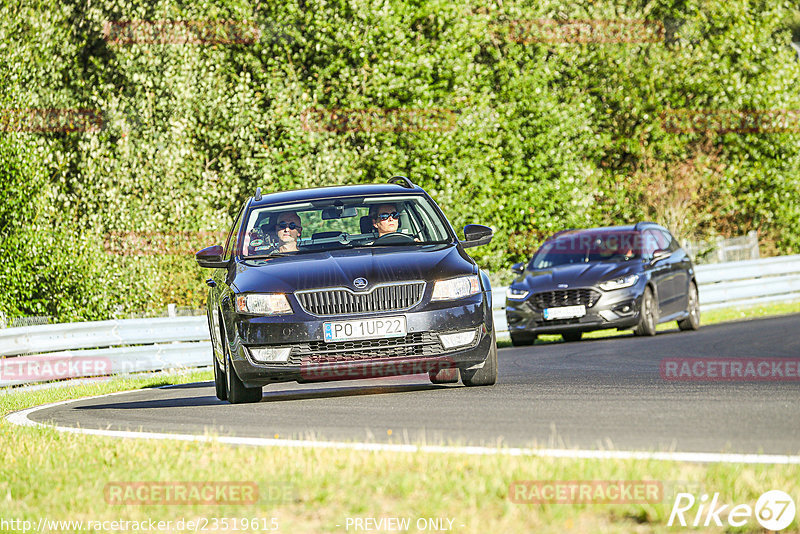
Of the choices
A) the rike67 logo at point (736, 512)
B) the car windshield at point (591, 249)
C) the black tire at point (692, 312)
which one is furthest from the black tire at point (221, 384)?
the black tire at point (692, 312)

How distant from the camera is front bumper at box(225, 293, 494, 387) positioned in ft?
31.0

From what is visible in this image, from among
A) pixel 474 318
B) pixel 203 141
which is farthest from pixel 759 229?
pixel 474 318

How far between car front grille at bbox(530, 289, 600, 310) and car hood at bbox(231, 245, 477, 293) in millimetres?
8029

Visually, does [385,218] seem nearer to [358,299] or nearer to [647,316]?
[358,299]

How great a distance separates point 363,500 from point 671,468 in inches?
52.5

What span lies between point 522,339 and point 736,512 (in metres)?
14.4

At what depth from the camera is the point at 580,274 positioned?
18.3 m

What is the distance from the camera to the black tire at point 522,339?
18.8 meters

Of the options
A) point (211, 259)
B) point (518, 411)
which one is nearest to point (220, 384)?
point (211, 259)

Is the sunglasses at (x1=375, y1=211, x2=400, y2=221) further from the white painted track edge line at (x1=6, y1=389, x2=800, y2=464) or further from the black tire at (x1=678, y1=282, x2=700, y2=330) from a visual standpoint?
the black tire at (x1=678, y1=282, x2=700, y2=330)

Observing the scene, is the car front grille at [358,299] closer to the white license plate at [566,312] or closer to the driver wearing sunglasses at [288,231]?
the driver wearing sunglasses at [288,231]

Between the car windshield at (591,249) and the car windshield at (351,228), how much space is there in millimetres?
8063

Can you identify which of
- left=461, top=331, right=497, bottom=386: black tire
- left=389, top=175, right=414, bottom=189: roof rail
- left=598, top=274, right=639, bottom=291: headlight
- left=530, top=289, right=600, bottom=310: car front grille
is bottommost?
left=530, top=289, right=600, bottom=310: car front grille

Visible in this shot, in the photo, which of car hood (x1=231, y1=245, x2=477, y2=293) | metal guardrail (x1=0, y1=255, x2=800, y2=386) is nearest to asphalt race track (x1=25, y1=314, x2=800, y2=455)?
car hood (x1=231, y1=245, x2=477, y2=293)
